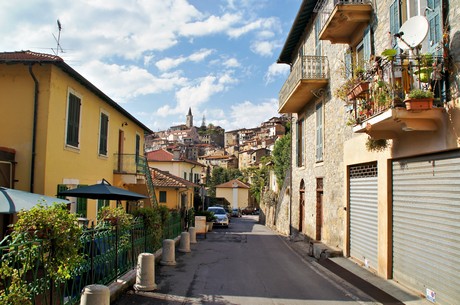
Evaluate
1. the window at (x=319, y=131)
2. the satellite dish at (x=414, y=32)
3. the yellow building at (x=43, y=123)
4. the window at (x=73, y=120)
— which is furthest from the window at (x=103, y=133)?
the satellite dish at (x=414, y=32)

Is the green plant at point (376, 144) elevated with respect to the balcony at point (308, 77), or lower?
lower

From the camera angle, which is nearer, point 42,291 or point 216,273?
point 42,291

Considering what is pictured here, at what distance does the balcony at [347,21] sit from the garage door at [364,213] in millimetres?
4161

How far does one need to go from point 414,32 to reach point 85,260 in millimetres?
6992

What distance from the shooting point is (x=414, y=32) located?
7.48 metres

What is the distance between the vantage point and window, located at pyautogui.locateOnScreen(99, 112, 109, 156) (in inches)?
658

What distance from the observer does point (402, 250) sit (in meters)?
8.98

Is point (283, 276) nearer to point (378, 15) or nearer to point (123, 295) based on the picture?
point (123, 295)

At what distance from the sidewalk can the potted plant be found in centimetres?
366

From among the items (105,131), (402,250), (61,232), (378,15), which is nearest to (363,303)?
(402,250)

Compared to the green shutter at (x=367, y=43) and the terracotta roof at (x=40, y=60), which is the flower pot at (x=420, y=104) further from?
the terracotta roof at (x=40, y=60)

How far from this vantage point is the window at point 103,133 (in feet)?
54.8

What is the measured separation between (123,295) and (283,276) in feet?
14.7

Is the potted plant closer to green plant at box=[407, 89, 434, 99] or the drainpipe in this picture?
green plant at box=[407, 89, 434, 99]
